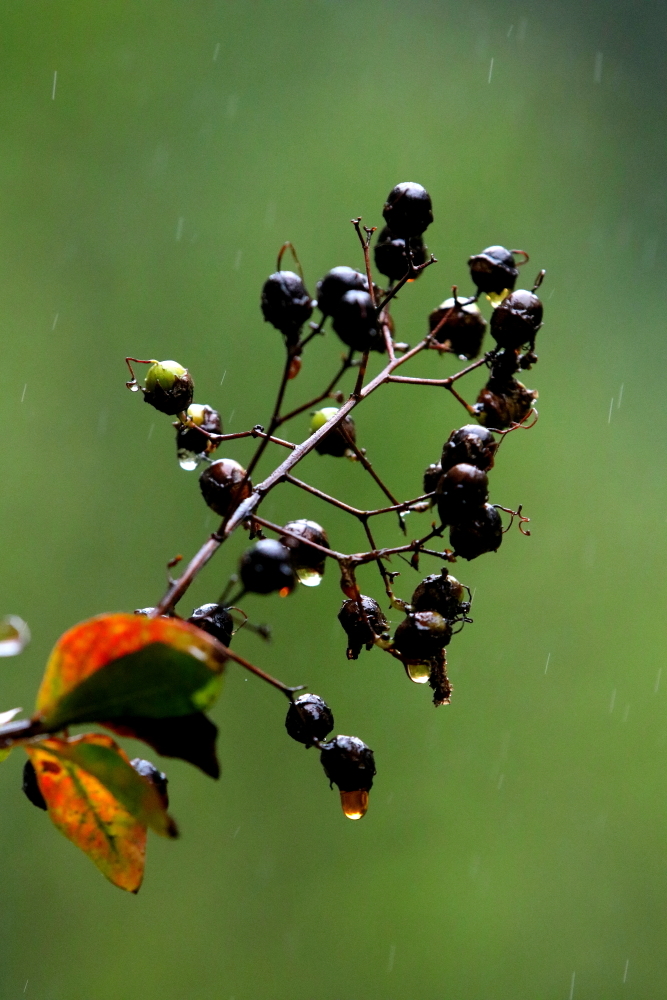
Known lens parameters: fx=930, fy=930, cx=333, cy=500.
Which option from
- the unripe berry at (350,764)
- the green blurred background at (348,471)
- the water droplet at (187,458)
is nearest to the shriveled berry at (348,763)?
the unripe berry at (350,764)

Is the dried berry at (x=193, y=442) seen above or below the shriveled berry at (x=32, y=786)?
above

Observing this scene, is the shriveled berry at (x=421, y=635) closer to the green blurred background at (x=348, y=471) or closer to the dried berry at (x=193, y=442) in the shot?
the dried berry at (x=193, y=442)

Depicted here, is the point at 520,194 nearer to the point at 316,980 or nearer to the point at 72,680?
the point at 316,980

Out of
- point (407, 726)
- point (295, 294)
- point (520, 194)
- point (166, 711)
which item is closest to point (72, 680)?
point (166, 711)

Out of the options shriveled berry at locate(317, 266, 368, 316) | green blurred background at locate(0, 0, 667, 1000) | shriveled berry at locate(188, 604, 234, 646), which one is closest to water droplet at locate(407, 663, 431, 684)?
shriveled berry at locate(188, 604, 234, 646)

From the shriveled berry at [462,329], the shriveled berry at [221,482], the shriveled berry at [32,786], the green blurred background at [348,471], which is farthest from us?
the green blurred background at [348,471]

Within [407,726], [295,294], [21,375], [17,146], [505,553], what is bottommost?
[407,726]
